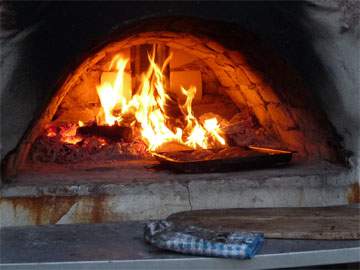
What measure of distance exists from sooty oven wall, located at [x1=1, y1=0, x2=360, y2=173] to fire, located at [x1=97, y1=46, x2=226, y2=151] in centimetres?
70

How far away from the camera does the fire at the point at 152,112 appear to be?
293cm

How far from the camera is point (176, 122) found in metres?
3.07

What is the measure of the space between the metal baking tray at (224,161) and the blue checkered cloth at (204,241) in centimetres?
55

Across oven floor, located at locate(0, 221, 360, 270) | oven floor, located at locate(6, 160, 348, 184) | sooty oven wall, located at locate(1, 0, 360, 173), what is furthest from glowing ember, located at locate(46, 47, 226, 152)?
oven floor, located at locate(0, 221, 360, 270)

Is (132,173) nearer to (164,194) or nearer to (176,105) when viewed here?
(164,194)

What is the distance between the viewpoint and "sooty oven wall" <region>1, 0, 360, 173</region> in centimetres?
211

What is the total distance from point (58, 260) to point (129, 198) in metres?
0.56

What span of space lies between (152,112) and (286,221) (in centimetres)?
116

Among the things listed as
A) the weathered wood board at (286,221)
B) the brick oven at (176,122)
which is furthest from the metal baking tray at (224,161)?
the weathered wood board at (286,221)

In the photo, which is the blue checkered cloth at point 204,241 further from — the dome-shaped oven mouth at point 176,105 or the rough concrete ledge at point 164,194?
the dome-shaped oven mouth at point 176,105

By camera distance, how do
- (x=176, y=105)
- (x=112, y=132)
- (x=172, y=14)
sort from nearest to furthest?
1. (x=172, y=14)
2. (x=112, y=132)
3. (x=176, y=105)

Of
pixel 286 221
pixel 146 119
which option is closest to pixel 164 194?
pixel 286 221

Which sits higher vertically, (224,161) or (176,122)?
(176,122)

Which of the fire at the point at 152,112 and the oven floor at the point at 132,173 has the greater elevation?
the fire at the point at 152,112
